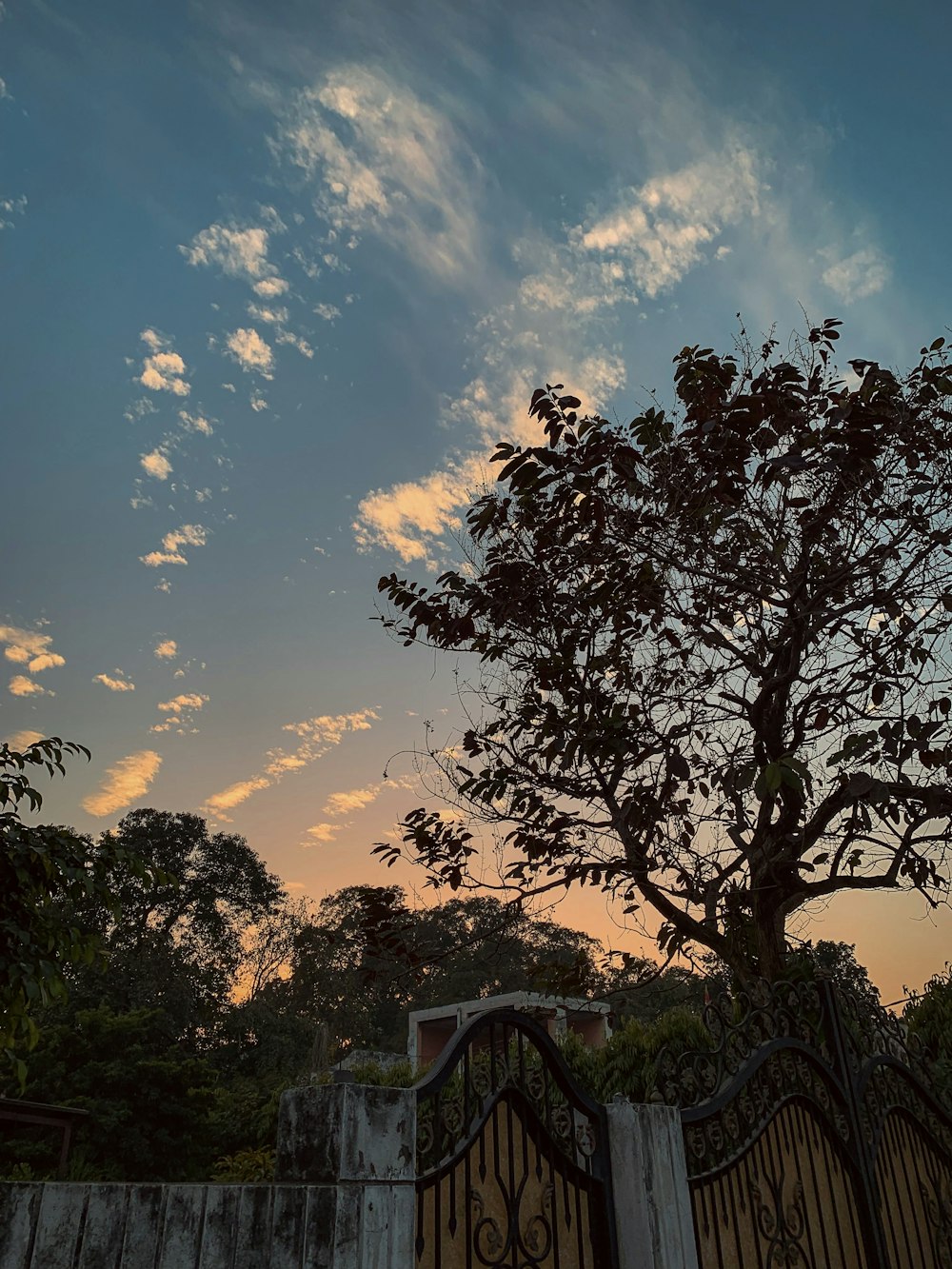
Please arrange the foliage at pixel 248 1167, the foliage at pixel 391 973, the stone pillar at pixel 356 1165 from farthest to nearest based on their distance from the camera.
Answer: the foliage at pixel 391 973 < the foliage at pixel 248 1167 < the stone pillar at pixel 356 1165

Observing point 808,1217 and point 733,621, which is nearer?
point 808,1217

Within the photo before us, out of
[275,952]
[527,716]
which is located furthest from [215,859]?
[527,716]

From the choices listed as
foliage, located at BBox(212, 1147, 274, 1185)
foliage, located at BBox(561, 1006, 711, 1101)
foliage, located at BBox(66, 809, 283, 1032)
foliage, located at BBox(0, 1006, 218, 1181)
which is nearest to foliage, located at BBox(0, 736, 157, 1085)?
foliage, located at BBox(561, 1006, 711, 1101)

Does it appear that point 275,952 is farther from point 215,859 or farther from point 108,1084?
point 108,1084

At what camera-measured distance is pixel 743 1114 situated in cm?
458

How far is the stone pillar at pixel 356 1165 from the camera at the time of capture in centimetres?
277

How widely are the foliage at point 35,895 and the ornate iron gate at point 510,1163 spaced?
300 cm

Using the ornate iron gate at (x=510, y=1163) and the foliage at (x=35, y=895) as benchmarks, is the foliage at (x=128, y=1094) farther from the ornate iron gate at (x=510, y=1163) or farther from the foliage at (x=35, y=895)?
the ornate iron gate at (x=510, y=1163)

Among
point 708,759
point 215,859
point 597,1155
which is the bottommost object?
point 597,1155

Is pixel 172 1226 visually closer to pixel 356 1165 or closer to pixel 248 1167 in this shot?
pixel 356 1165

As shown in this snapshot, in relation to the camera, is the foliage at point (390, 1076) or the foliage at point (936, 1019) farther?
the foliage at point (390, 1076)

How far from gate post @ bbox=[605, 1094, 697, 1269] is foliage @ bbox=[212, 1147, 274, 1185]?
17.8m

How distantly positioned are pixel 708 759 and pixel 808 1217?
131 inches

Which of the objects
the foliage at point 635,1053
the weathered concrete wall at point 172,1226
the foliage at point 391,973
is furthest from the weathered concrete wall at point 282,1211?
the foliage at point 391,973
